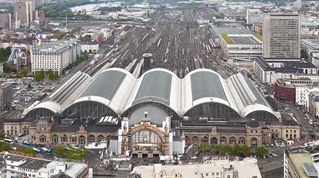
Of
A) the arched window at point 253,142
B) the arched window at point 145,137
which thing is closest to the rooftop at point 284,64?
the arched window at point 253,142

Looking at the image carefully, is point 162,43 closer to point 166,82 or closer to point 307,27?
point 307,27

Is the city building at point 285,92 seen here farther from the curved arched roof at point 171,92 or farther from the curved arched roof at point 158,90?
the curved arched roof at point 158,90

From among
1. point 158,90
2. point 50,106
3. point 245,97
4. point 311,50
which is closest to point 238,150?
point 245,97

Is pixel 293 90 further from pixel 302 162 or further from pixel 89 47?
pixel 89 47

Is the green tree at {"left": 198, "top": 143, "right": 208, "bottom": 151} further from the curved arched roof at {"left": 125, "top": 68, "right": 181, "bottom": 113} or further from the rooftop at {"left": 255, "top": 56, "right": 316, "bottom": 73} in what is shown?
the rooftop at {"left": 255, "top": 56, "right": 316, "bottom": 73}

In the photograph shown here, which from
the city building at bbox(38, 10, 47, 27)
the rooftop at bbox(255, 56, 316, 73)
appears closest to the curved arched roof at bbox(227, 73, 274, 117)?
the rooftop at bbox(255, 56, 316, 73)
